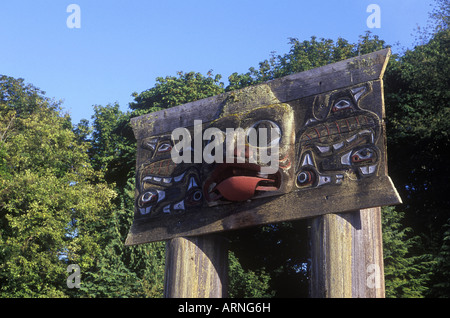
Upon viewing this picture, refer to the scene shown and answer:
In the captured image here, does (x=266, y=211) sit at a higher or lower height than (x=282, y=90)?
lower

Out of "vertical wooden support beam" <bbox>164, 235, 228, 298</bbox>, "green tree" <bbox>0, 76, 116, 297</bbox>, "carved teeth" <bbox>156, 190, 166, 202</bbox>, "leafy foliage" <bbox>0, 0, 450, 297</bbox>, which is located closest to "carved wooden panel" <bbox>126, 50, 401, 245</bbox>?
"carved teeth" <bbox>156, 190, 166, 202</bbox>

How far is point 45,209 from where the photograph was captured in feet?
66.5

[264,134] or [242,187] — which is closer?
[242,187]

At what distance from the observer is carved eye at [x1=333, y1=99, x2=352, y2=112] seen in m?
8.66

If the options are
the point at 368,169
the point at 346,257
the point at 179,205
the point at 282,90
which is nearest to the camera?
the point at 346,257

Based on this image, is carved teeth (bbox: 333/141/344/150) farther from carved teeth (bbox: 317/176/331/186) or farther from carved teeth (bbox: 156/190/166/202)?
carved teeth (bbox: 156/190/166/202)

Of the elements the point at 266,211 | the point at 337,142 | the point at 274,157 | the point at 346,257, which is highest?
the point at 337,142

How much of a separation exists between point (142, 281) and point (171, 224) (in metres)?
8.79

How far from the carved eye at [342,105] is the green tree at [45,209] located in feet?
44.5

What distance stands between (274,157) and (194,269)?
7.13 ft

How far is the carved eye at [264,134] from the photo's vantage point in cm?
895

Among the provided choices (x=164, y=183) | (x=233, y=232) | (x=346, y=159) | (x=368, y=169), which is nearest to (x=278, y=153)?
(x=346, y=159)

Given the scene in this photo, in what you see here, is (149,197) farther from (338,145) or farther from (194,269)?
(338,145)
